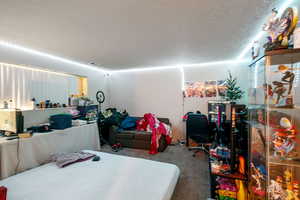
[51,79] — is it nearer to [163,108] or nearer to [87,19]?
[87,19]

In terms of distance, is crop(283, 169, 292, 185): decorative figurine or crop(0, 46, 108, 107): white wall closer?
crop(283, 169, 292, 185): decorative figurine

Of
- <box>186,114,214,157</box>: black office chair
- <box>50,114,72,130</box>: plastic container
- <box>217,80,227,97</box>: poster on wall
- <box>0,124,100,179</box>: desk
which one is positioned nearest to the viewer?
<box>0,124,100,179</box>: desk

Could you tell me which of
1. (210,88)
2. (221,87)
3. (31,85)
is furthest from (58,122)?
(221,87)

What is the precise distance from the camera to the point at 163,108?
443 centimetres

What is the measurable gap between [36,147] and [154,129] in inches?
96.2

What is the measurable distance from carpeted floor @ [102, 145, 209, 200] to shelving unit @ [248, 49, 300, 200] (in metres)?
0.85

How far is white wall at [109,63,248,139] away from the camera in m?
3.90

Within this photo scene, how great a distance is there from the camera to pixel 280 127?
120 cm

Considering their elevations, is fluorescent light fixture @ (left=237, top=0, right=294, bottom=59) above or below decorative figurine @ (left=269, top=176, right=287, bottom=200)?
above

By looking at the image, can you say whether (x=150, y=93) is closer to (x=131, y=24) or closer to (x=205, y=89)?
(x=205, y=89)

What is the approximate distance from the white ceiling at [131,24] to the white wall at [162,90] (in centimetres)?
129

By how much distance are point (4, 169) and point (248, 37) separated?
4322mm

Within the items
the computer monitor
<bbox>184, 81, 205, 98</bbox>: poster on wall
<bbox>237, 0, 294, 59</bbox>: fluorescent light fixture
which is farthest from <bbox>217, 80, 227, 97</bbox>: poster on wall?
the computer monitor

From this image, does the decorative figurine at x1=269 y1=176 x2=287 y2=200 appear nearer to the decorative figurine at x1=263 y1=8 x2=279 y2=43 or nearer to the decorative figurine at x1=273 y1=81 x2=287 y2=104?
the decorative figurine at x1=273 y1=81 x2=287 y2=104
